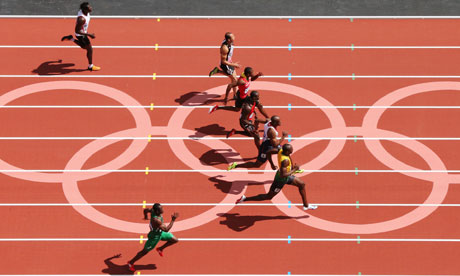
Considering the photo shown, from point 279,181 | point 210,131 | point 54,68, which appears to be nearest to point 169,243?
point 279,181

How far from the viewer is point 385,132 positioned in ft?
65.2

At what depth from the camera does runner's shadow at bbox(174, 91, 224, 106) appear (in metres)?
20.6

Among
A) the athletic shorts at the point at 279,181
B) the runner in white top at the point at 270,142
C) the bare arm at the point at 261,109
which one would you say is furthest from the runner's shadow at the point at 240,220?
the bare arm at the point at 261,109

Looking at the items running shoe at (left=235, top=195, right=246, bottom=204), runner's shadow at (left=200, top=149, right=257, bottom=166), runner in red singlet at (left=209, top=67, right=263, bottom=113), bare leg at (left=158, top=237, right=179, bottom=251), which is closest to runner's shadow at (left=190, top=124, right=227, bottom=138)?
runner in red singlet at (left=209, top=67, right=263, bottom=113)

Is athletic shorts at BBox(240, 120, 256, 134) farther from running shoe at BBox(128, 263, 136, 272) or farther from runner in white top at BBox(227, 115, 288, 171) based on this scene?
running shoe at BBox(128, 263, 136, 272)

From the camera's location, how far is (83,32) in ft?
66.8

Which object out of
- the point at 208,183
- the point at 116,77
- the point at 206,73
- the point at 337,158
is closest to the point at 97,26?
the point at 116,77

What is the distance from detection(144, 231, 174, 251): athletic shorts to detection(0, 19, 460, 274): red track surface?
0.88 m

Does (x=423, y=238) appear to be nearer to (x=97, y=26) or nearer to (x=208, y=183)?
(x=208, y=183)

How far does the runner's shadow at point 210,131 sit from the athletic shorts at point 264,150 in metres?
1.98

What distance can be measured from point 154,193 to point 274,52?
231 inches

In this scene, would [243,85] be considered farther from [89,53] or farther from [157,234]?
[157,234]

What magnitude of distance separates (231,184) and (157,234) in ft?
9.91

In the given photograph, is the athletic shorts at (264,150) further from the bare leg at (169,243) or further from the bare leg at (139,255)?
the bare leg at (139,255)
